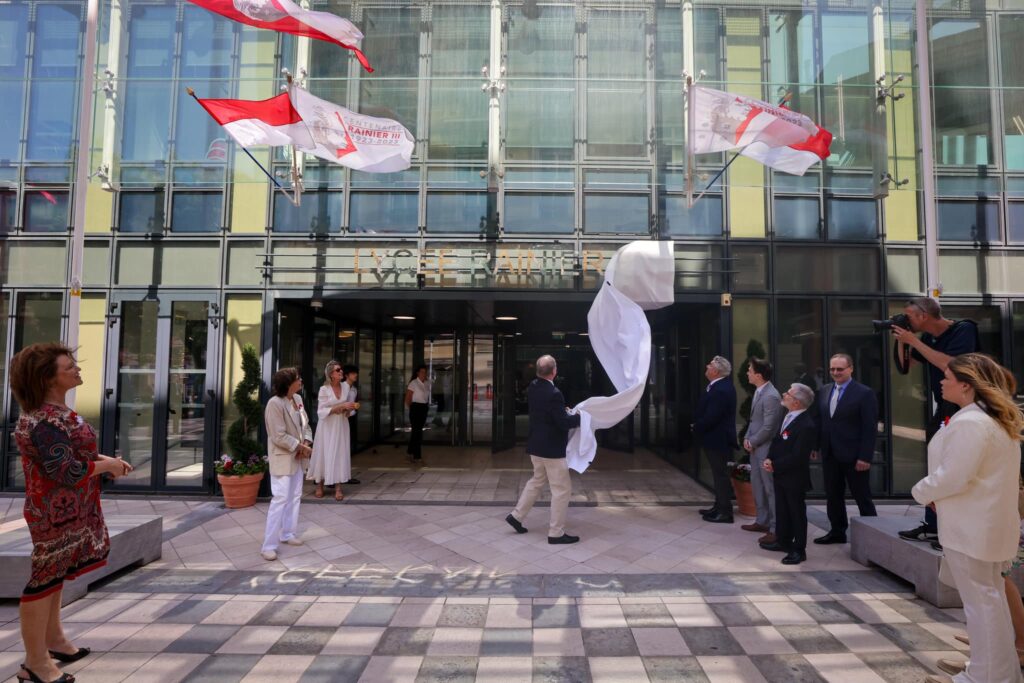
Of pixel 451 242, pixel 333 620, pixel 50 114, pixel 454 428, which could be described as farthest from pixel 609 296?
pixel 50 114

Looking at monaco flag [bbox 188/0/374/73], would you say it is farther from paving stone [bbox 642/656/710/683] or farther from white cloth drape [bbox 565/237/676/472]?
paving stone [bbox 642/656/710/683]

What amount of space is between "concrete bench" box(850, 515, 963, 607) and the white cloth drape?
228 centimetres

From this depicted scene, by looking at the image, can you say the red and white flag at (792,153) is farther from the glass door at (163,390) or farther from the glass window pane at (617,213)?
the glass door at (163,390)

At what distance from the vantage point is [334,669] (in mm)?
2906

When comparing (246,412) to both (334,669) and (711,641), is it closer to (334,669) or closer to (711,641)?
(334,669)

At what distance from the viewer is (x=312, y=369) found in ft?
27.6

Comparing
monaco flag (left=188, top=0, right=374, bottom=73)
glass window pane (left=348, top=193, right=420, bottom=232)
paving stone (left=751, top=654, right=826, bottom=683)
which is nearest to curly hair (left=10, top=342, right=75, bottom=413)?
monaco flag (left=188, top=0, right=374, bottom=73)

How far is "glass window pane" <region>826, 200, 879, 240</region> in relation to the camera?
23.6 ft

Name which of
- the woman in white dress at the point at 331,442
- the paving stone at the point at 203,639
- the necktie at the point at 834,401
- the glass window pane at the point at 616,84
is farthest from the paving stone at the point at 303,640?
the glass window pane at the point at 616,84

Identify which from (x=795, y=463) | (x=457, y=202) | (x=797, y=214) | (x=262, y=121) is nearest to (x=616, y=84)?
(x=457, y=202)

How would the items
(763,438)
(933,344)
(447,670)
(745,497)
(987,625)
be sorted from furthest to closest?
(745,497), (763,438), (933,344), (447,670), (987,625)

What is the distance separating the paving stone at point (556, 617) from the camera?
3428 millimetres

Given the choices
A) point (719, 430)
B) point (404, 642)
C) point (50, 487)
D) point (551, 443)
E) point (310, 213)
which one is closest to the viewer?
point (50, 487)

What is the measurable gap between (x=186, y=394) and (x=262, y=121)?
3.95 m
